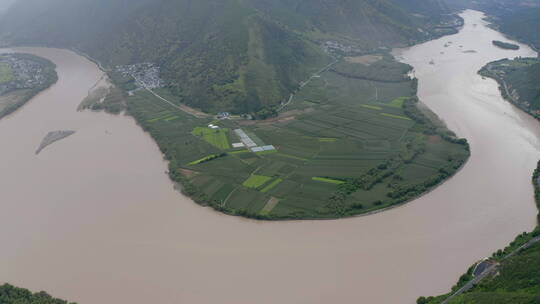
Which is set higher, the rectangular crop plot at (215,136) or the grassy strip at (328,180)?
the grassy strip at (328,180)

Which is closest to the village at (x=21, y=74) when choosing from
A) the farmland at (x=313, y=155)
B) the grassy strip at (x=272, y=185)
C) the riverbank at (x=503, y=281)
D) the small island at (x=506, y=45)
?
the farmland at (x=313, y=155)

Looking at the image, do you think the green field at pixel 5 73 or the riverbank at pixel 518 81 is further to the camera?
the green field at pixel 5 73

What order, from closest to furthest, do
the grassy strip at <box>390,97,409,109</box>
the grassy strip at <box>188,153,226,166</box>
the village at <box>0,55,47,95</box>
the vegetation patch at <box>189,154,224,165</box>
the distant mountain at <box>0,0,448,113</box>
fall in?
1. the grassy strip at <box>188,153,226,166</box>
2. the vegetation patch at <box>189,154,224,165</box>
3. the grassy strip at <box>390,97,409,109</box>
4. the distant mountain at <box>0,0,448,113</box>
5. the village at <box>0,55,47,95</box>

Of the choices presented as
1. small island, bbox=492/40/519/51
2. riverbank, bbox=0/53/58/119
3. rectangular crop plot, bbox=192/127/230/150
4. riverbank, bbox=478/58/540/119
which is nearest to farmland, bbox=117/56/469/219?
rectangular crop plot, bbox=192/127/230/150

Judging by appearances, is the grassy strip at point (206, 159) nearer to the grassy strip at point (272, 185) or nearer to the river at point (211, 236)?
the river at point (211, 236)

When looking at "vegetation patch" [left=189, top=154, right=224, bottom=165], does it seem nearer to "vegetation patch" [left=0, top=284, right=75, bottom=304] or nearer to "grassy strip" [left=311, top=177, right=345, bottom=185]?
"grassy strip" [left=311, top=177, right=345, bottom=185]

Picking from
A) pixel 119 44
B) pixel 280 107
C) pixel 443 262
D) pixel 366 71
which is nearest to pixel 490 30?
pixel 366 71

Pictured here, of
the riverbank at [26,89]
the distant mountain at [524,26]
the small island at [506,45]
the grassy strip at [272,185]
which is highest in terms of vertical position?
the distant mountain at [524,26]
